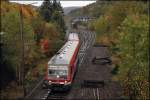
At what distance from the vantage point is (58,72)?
31406 millimetres

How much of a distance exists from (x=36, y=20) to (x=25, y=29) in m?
3.53

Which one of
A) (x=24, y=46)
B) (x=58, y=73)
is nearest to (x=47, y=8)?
(x=58, y=73)

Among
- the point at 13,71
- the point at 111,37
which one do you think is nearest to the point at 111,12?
the point at 111,37

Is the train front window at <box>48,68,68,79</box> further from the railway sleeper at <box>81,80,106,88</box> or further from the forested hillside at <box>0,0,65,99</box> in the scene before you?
the railway sleeper at <box>81,80,106,88</box>

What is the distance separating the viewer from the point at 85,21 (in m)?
40.0

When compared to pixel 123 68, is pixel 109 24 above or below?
above

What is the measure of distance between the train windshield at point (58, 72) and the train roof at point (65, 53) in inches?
15.3

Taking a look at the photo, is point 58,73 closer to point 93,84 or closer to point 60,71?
point 60,71

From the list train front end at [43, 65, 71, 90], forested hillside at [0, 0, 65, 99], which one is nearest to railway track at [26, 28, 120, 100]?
train front end at [43, 65, 71, 90]

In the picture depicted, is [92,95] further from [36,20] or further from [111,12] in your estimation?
[111,12]

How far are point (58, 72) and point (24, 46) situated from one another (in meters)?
7.72

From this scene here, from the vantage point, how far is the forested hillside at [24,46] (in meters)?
34.3

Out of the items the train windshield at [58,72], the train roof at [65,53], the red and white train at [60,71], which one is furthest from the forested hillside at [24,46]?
the train windshield at [58,72]

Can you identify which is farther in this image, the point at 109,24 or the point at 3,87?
the point at 109,24
